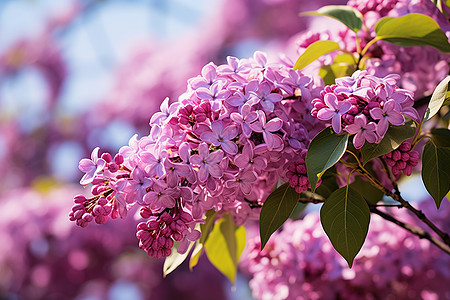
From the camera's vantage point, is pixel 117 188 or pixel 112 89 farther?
pixel 112 89

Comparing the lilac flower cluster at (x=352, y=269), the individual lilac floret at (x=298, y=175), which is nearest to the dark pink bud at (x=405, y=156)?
the individual lilac floret at (x=298, y=175)

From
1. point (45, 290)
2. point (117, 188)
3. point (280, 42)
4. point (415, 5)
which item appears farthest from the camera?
point (280, 42)

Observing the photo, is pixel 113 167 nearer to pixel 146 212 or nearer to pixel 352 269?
pixel 146 212

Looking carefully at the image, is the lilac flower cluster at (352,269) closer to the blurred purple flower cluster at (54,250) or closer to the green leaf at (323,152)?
the green leaf at (323,152)

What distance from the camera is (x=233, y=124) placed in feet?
2.14

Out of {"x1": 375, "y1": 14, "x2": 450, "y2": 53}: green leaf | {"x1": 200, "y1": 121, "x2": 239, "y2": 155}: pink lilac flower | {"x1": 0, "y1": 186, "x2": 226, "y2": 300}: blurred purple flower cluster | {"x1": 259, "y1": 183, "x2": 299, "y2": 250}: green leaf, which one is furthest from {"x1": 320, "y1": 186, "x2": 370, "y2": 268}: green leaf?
{"x1": 0, "y1": 186, "x2": 226, "y2": 300}: blurred purple flower cluster

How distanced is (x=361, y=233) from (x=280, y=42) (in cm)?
319

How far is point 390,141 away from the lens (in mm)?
631

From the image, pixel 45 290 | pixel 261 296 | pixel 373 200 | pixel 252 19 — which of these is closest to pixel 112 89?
pixel 252 19

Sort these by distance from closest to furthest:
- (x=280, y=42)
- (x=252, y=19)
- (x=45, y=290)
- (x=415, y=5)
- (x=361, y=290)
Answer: (x=415, y=5) < (x=361, y=290) < (x=45, y=290) < (x=280, y=42) < (x=252, y=19)

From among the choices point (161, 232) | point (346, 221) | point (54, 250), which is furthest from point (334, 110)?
point (54, 250)

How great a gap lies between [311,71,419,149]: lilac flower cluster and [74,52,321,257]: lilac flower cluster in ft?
0.22

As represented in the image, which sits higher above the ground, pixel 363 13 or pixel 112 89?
pixel 363 13

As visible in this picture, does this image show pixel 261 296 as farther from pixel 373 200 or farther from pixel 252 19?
pixel 252 19
